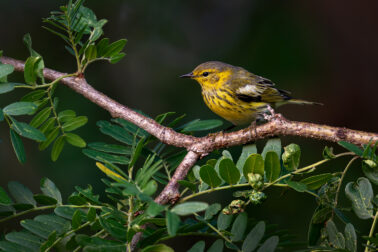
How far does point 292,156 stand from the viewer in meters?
1.54

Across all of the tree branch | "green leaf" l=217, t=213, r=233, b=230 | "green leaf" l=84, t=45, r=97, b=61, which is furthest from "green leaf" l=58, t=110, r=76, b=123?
"green leaf" l=217, t=213, r=233, b=230

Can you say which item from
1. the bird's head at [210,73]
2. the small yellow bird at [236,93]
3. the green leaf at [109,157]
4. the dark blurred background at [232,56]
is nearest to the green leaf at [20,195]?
the green leaf at [109,157]

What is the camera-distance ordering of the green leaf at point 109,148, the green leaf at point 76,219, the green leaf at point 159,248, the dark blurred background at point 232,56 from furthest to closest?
the dark blurred background at point 232,56 < the green leaf at point 109,148 < the green leaf at point 76,219 < the green leaf at point 159,248

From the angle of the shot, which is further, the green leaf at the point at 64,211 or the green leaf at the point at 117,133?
the green leaf at the point at 117,133

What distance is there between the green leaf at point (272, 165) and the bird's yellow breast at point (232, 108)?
197 centimetres

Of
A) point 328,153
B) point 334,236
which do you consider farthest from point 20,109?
point 334,236

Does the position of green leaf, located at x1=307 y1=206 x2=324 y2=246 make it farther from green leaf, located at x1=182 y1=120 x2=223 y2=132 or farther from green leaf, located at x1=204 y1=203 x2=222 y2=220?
green leaf, located at x1=182 y1=120 x2=223 y2=132

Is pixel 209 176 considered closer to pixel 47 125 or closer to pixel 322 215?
pixel 322 215

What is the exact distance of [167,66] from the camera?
507cm

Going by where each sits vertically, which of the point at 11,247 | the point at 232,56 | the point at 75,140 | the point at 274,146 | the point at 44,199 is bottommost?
the point at 11,247

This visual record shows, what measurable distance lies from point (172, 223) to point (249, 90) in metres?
2.76

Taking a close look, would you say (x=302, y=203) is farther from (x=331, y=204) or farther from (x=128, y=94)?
(x=331, y=204)

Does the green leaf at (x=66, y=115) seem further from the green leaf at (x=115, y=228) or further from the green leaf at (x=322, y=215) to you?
the green leaf at (x=322, y=215)

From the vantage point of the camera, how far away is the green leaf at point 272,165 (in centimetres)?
147
